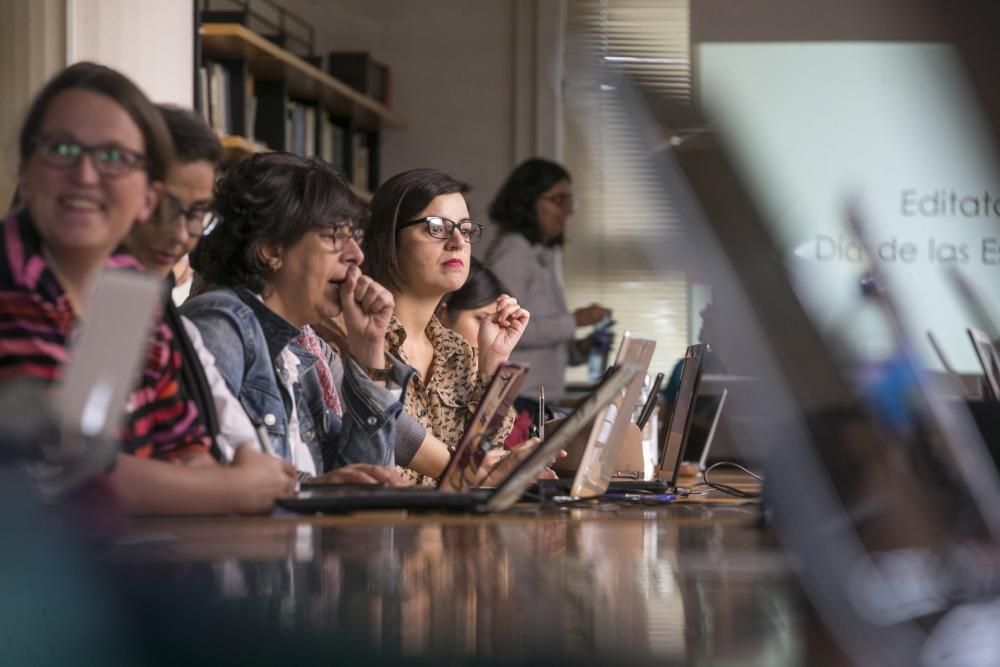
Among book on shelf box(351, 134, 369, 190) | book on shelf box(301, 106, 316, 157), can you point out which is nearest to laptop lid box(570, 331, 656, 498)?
book on shelf box(301, 106, 316, 157)

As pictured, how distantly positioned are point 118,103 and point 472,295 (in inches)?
77.6

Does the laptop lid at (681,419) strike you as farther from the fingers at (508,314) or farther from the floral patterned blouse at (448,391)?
the fingers at (508,314)

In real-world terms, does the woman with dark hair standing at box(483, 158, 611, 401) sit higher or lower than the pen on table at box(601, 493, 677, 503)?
higher

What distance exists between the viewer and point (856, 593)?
31.4 inches

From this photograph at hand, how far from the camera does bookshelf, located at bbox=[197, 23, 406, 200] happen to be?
4328 millimetres

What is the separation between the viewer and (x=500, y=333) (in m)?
2.74

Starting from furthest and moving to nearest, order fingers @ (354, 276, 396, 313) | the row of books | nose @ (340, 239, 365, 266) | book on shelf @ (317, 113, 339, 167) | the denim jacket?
book on shelf @ (317, 113, 339, 167) < the row of books < fingers @ (354, 276, 396, 313) < nose @ (340, 239, 365, 266) < the denim jacket

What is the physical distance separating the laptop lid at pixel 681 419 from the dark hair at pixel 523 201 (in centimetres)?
244

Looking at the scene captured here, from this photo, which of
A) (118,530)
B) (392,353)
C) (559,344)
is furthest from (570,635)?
(559,344)

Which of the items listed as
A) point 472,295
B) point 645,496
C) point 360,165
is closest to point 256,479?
point 645,496

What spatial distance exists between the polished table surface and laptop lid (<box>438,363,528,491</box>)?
15.7 inches

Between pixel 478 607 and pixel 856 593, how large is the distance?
0.75 ft

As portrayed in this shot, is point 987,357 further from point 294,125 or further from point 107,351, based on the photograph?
point 294,125

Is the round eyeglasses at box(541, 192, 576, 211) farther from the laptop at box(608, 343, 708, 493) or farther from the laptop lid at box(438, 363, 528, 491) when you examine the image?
the laptop lid at box(438, 363, 528, 491)
